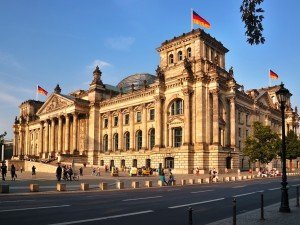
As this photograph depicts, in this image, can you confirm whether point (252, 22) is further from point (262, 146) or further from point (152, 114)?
point (152, 114)

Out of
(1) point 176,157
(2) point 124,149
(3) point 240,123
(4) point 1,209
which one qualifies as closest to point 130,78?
(2) point 124,149

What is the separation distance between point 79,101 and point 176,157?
2980 cm

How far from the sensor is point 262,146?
62.5 meters

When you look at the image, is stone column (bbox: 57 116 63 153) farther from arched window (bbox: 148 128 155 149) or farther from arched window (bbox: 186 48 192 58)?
arched window (bbox: 186 48 192 58)

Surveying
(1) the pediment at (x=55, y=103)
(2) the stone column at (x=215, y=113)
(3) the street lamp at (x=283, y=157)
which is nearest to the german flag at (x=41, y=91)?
(1) the pediment at (x=55, y=103)

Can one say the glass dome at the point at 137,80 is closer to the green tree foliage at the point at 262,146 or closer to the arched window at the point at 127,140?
the arched window at the point at 127,140

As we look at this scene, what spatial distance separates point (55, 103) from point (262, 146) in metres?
50.0

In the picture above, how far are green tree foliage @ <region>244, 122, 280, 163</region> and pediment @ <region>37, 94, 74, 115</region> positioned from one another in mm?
39892

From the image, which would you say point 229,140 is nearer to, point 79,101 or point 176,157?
point 176,157

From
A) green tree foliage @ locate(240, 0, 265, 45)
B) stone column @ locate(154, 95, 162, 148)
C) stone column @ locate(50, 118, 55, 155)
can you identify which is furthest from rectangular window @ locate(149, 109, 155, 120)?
green tree foliage @ locate(240, 0, 265, 45)

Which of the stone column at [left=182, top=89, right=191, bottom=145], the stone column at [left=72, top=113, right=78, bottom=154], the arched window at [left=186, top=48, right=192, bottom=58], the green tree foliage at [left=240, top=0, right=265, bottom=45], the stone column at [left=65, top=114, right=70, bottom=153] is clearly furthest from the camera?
the stone column at [left=65, top=114, right=70, bottom=153]

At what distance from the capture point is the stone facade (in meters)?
60.2

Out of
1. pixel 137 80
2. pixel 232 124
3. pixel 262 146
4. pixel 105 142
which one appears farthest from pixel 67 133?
pixel 262 146

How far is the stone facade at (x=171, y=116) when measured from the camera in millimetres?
60250
